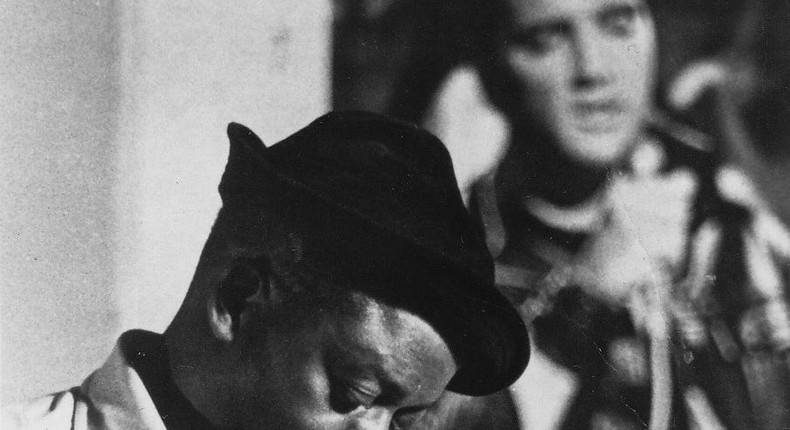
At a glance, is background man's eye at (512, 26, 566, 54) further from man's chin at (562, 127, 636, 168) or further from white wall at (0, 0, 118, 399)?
white wall at (0, 0, 118, 399)

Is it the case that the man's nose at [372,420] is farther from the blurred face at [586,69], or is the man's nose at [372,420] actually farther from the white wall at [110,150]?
the blurred face at [586,69]

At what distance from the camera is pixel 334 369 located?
7.49 feet

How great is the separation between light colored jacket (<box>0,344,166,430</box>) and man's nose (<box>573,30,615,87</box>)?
1.68 meters

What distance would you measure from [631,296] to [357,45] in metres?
1.19

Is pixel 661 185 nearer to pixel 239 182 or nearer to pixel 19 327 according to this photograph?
pixel 239 182

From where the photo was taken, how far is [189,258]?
245cm

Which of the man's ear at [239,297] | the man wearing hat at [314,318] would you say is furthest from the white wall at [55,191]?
the man's ear at [239,297]

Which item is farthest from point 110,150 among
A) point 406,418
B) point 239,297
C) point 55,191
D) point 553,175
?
point 553,175

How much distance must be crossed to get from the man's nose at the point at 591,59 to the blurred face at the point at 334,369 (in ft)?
3.17

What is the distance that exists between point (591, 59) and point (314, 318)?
122cm

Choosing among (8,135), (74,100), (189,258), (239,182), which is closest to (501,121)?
(239,182)

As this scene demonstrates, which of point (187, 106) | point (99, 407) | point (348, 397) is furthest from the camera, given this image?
point (187, 106)

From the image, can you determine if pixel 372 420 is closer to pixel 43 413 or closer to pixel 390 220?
pixel 390 220

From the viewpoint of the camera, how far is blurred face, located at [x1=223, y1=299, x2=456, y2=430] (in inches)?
89.4
